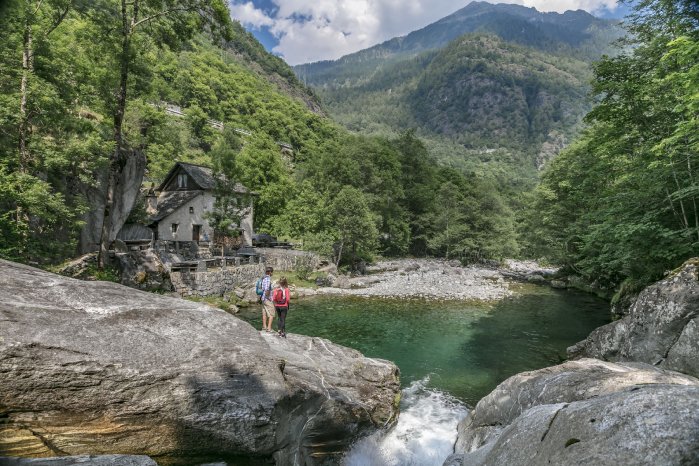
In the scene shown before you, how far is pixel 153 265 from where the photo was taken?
25328mm

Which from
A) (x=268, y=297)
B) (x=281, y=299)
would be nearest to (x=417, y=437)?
(x=281, y=299)

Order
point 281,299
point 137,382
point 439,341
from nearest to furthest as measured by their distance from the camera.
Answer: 1. point 137,382
2. point 281,299
3. point 439,341

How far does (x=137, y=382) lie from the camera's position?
20.8ft

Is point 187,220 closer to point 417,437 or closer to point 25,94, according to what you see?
point 25,94

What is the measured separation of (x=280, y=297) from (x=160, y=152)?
47800 mm

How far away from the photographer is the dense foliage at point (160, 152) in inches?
666

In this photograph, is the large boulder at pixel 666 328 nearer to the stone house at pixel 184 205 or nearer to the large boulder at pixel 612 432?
the large boulder at pixel 612 432

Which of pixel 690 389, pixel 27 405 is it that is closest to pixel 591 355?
pixel 690 389

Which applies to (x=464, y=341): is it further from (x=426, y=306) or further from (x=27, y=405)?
(x=27, y=405)

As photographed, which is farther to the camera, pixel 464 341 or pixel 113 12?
pixel 464 341

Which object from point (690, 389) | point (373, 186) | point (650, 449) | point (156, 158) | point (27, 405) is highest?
Result: point (156, 158)

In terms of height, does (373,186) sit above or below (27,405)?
above

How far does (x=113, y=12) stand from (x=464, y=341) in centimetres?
2642

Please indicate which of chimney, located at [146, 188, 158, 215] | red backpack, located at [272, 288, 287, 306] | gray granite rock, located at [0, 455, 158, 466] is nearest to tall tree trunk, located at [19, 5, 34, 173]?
red backpack, located at [272, 288, 287, 306]
